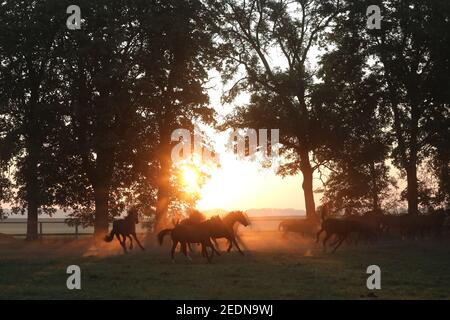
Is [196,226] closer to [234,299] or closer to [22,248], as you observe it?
[234,299]

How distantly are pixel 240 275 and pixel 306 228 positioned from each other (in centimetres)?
2304

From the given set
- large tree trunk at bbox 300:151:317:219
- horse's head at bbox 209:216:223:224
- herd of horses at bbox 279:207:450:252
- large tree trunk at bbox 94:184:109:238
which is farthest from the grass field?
large tree trunk at bbox 300:151:317:219

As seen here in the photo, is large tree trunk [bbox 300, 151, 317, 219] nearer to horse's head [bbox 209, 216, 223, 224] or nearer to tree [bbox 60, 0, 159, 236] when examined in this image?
tree [bbox 60, 0, 159, 236]

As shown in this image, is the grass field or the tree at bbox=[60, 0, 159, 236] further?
the tree at bbox=[60, 0, 159, 236]

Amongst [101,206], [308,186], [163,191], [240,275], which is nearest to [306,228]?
[308,186]

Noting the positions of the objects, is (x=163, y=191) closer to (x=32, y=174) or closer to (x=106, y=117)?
(x=106, y=117)

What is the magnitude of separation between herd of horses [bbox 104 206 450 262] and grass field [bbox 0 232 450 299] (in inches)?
33.4

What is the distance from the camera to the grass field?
16828 millimetres

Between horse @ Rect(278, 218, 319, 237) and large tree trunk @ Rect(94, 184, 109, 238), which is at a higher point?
large tree trunk @ Rect(94, 184, 109, 238)

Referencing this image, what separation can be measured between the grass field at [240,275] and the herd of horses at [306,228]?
0.85 metres

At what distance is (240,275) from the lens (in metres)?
20.8

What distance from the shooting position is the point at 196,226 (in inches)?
1019

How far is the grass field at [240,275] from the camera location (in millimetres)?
16828

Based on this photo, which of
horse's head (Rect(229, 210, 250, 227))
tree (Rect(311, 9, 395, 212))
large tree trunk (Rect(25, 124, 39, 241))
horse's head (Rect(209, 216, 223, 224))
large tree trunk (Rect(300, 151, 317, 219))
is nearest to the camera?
horse's head (Rect(209, 216, 223, 224))
